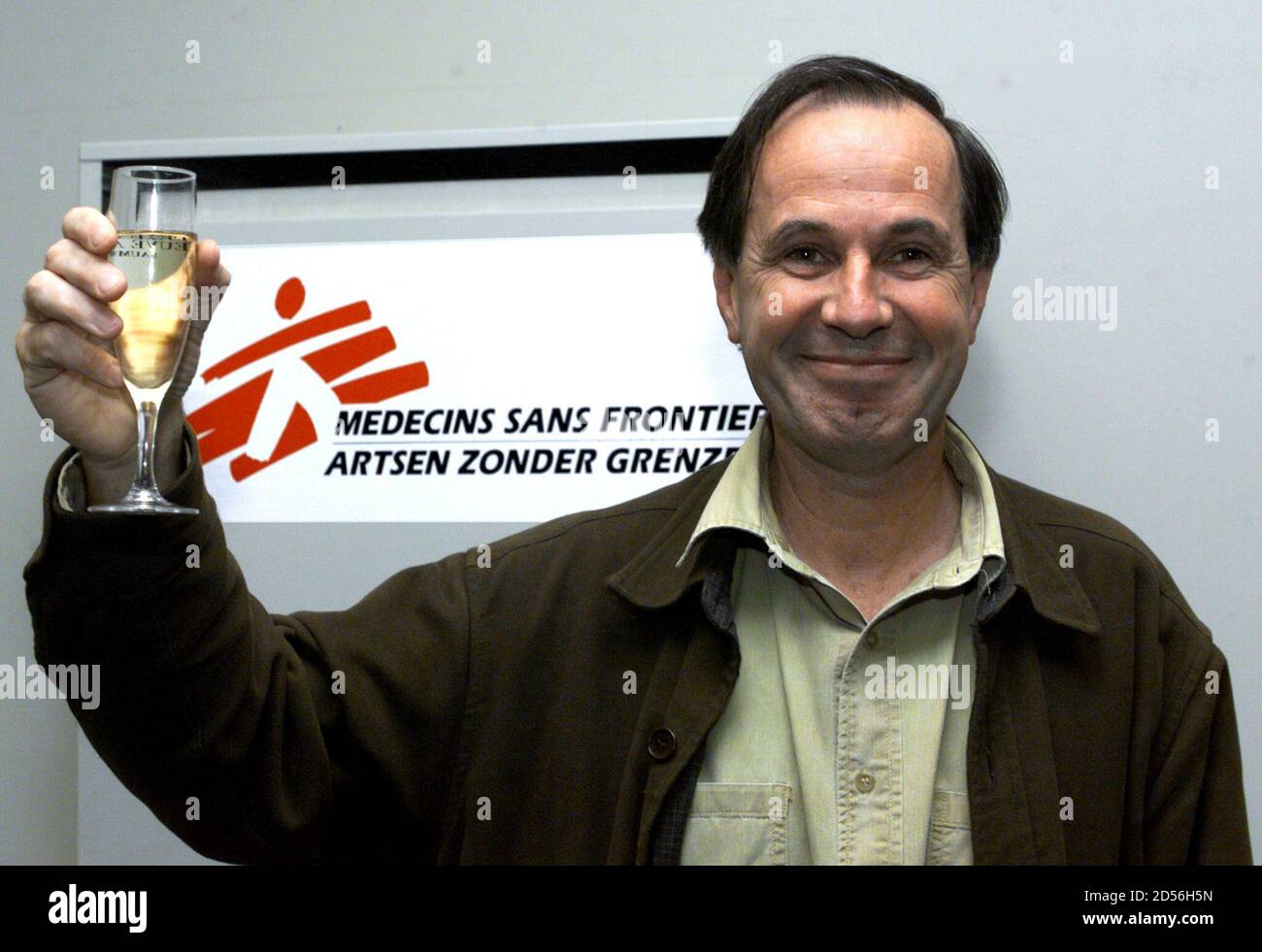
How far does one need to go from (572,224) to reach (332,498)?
1.60ft

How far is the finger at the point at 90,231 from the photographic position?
2.81ft

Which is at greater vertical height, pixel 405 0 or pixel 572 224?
pixel 405 0

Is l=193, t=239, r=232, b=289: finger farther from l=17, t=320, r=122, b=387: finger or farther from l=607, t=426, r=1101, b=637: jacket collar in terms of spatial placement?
l=607, t=426, r=1101, b=637: jacket collar

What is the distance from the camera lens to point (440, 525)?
1585 mm

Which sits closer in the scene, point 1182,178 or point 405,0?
point 1182,178

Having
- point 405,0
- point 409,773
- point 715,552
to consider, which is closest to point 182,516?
point 409,773

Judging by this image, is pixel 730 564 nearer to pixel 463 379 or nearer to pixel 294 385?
pixel 463 379

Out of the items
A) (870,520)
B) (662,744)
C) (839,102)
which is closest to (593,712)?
(662,744)

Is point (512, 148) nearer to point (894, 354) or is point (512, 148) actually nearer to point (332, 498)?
point (332, 498)

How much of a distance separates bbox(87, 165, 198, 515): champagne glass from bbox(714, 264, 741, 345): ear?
2.03 feet

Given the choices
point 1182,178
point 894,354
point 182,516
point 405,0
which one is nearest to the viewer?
point 182,516

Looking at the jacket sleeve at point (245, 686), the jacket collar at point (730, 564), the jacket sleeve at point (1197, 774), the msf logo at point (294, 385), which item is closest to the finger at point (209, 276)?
the jacket sleeve at point (245, 686)

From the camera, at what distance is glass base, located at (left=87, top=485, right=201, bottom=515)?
859mm

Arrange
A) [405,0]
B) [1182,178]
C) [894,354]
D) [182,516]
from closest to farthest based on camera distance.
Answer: [182,516], [894,354], [1182,178], [405,0]
